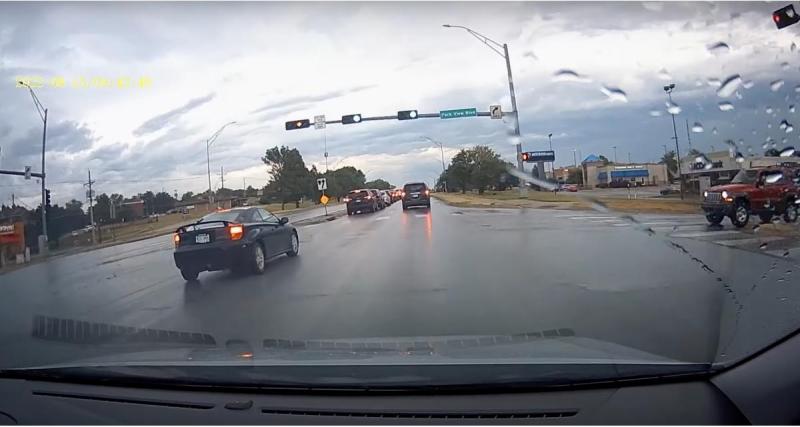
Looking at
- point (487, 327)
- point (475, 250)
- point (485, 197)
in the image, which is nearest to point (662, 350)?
point (487, 327)

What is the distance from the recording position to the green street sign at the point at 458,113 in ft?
34.1

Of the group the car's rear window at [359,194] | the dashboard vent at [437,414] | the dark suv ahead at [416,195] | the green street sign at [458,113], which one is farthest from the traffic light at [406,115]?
the dark suv ahead at [416,195]

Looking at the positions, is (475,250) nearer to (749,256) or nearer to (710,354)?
(749,256)

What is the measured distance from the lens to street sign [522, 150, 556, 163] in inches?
410

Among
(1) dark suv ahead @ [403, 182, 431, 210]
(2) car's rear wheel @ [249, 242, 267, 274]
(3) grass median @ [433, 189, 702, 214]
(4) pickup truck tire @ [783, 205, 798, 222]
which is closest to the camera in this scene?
(4) pickup truck tire @ [783, 205, 798, 222]

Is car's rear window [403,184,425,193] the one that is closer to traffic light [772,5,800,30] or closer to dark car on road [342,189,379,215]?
dark car on road [342,189,379,215]

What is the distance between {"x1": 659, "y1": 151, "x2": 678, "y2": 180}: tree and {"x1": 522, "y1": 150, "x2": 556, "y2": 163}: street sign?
2.49 metres

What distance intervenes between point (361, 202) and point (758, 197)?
73.5ft

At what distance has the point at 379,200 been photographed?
34969mm

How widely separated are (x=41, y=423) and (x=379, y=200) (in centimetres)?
3146

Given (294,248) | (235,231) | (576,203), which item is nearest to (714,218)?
(576,203)

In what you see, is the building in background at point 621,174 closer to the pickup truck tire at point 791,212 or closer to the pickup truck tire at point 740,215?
the pickup truck tire at point 740,215

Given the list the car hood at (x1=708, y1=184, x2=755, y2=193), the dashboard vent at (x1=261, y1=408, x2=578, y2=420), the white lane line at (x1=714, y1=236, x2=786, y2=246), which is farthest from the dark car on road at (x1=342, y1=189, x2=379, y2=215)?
the dashboard vent at (x1=261, y1=408, x2=578, y2=420)

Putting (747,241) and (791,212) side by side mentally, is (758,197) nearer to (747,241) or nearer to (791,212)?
(791,212)
